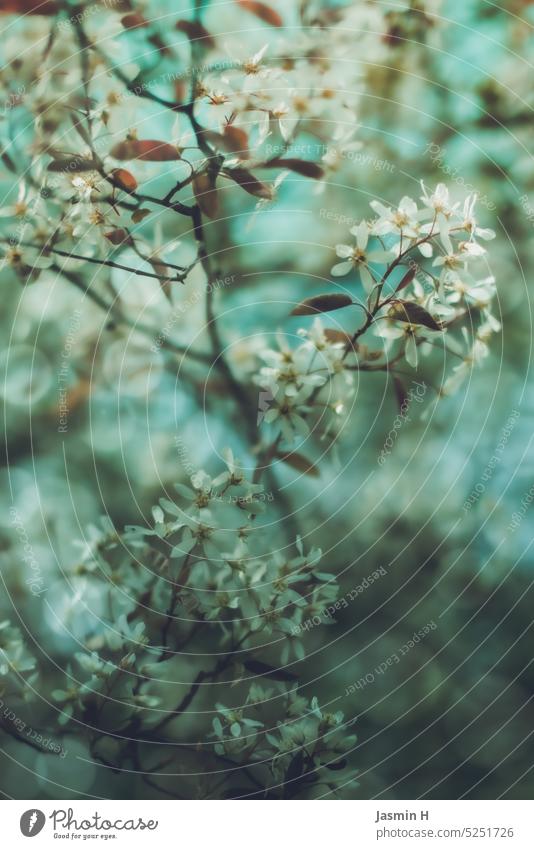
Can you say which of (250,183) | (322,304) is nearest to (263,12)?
(250,183)

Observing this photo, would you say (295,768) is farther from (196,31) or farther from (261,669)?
(196,31)

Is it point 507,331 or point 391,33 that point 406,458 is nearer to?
point 507,331

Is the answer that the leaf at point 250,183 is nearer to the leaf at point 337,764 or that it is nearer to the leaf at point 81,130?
the leaf at point 81,130

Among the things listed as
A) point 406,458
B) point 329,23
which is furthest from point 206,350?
point 329,23

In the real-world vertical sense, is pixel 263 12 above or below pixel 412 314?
above

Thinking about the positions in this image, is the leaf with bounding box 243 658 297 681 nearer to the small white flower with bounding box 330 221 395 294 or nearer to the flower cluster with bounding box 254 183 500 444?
the flower cluster with bounding box 254 183 500 444

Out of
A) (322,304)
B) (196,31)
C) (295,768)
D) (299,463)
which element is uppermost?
(196,31)
